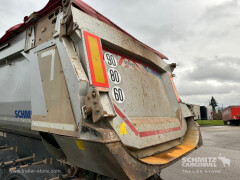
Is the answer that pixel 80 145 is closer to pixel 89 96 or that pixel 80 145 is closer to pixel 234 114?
pixel 89 96

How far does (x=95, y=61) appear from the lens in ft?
5.64

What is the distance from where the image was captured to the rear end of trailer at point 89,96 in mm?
1459

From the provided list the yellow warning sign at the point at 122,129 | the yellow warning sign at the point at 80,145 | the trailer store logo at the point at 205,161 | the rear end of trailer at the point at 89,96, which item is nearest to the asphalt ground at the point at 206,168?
the trailer store logo at the point at 205,161

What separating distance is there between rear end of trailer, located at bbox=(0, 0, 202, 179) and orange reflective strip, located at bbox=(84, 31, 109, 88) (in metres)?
0.01

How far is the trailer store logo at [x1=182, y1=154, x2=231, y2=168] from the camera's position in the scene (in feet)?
15.0

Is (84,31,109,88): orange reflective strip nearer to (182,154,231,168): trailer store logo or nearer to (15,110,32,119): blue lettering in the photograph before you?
(15,110,32,119): blue lettering

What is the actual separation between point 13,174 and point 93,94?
5.02 ft

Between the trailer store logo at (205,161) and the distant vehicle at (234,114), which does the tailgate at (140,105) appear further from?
the distant vehicle at (234,114)

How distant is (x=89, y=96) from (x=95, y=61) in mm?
404

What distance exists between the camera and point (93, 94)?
4.73 ft

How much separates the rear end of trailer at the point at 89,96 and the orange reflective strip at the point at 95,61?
0.03 ft

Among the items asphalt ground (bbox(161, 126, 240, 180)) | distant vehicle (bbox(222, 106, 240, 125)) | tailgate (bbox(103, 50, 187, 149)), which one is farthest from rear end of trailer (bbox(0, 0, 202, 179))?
distant vehicle (bbox(222, 106, 240, 125))

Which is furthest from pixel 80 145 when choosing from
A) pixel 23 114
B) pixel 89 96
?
pixel 23 114

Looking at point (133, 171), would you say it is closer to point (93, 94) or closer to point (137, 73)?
point (93, 94)
